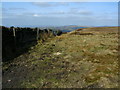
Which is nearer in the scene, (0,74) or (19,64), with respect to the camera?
(0,74)

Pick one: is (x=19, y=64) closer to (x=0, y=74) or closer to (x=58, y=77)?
(x=0, y=74)

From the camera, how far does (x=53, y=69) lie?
942 centimetres

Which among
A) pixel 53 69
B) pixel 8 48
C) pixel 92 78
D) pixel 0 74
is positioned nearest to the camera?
pixel 92 78

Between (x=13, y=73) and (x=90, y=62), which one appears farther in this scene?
(x=90, y=62)

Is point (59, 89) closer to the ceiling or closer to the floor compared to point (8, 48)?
closer to the floor

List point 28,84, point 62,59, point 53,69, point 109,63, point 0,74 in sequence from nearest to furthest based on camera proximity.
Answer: point 28,84, point 0,74, point 53,69, point 109,63, point 62,59

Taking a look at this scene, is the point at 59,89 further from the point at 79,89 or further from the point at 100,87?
the point at 100,87

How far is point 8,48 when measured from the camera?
44.3 feet

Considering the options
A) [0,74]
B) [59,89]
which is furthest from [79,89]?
[0,74]

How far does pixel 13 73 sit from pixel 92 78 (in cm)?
451

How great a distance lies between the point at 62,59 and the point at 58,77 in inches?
138

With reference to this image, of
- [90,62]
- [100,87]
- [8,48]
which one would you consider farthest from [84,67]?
[8,48]

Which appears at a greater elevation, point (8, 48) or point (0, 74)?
point (8, 48)

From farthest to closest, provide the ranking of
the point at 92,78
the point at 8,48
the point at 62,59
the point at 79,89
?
1. the point at 8,48
2. the point at 62,59
3. the point at 92,78
4. the point at 79,89
